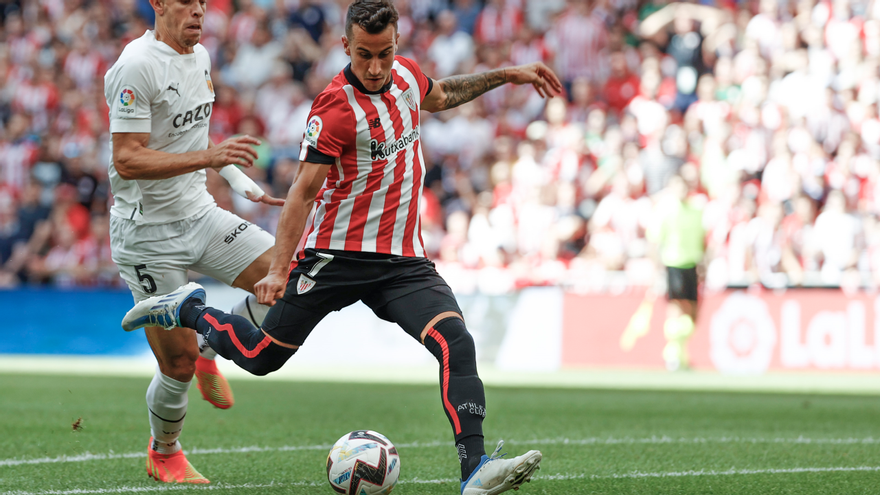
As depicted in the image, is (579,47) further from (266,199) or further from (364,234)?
(364,234)

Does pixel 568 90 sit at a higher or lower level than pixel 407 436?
higher

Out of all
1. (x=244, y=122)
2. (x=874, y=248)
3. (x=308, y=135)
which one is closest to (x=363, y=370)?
(x=244, y=122)

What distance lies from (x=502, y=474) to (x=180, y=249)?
2.31 metres

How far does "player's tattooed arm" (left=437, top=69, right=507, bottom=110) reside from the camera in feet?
17.7

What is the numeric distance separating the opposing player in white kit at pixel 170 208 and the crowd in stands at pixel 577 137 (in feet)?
27.7

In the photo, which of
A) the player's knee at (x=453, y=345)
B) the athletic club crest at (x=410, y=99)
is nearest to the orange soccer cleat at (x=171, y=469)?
the player's knee at (x=453, y=345)

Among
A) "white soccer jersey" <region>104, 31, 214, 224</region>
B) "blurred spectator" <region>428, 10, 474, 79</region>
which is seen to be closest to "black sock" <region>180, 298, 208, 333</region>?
"white soccer jersey" <region>104, 31, 214, 224</region>

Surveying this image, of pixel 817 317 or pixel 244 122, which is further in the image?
pixel 244 122

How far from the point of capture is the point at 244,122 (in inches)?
646

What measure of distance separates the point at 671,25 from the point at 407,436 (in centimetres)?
1123

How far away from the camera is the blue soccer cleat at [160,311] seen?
202 inches

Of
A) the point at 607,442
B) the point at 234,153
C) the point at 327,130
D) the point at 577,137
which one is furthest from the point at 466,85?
the point at 577,137

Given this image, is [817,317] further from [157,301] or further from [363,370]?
[157,301]

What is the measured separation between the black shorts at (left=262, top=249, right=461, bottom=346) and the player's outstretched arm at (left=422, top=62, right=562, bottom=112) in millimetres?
997
